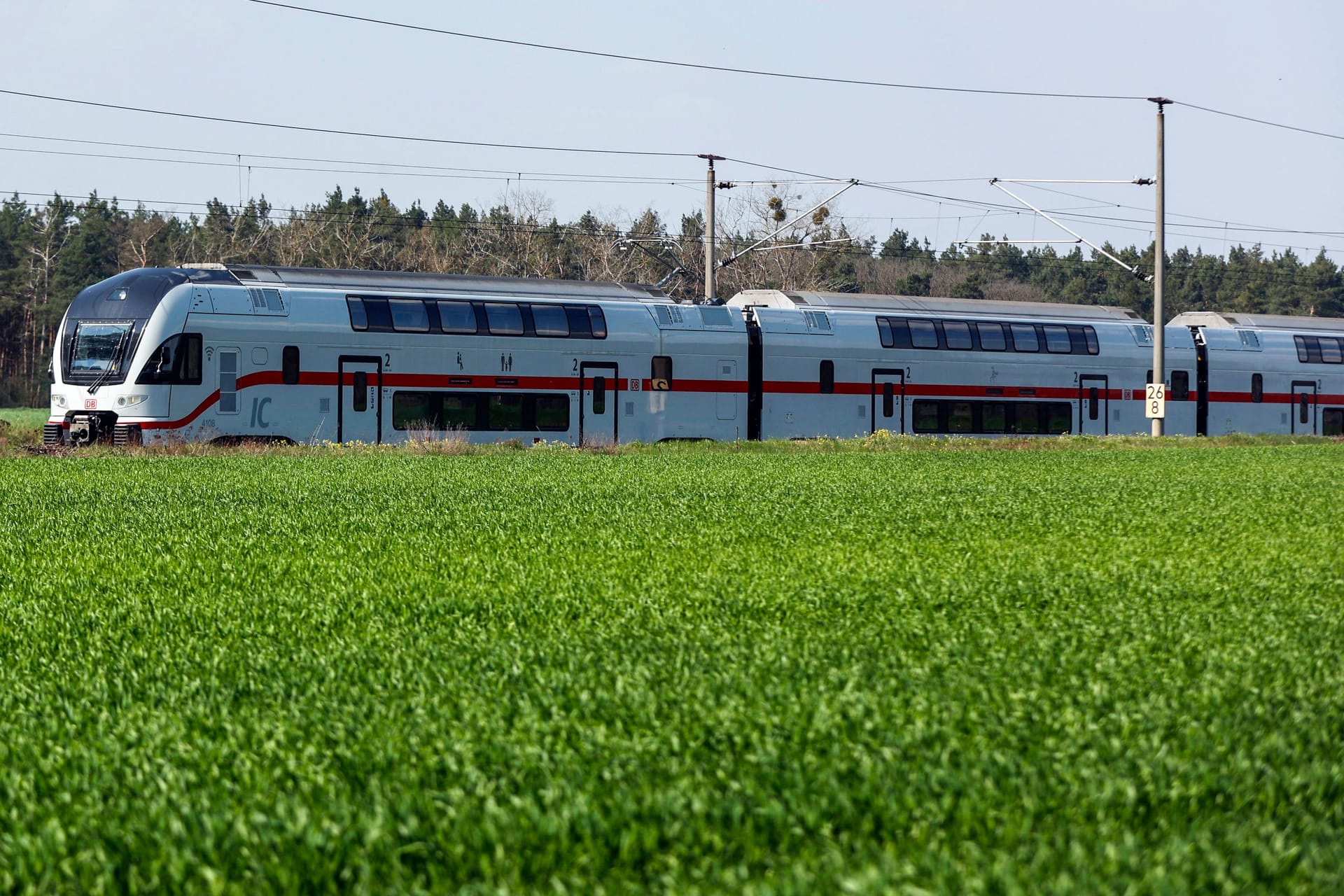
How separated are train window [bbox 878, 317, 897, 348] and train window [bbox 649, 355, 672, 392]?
540 cm

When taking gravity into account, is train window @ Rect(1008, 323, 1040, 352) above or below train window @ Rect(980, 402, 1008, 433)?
above

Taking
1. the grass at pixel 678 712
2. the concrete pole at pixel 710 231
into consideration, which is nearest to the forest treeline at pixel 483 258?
the concrete pole at pixel 710 231

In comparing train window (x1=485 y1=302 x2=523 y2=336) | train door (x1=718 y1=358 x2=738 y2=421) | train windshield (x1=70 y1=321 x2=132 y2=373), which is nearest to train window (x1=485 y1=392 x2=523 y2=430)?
train window (x1=485 y1=302 x2=523 y2=336)

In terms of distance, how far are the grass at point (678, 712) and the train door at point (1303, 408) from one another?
32.0 m

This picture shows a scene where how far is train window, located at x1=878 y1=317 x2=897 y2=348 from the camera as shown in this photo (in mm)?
35000

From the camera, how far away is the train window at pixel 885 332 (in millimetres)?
35000

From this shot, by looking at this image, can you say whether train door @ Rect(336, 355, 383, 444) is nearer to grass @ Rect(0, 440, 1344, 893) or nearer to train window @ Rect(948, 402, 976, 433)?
train window @ Rect(948, 402, 976, 433)

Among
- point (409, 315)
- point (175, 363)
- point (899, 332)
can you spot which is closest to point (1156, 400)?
point (899, 332)

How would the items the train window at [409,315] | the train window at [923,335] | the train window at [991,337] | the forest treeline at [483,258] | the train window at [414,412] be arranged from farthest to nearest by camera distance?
the forest treeline at [483,258] < the train window at [991,337] < the train window at [923,335] < the train window at [414,412] < the train window at [409,315]

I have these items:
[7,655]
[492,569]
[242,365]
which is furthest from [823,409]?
Answer: [7,655]

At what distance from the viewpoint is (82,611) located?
7.61 metres

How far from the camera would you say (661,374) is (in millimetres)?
32812

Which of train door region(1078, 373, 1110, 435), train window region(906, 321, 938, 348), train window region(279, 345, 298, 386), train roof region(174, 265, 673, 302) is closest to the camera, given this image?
train window region(279, 345, 298, 386)

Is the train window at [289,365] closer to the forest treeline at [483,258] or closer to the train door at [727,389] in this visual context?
the train door at [727,389]
